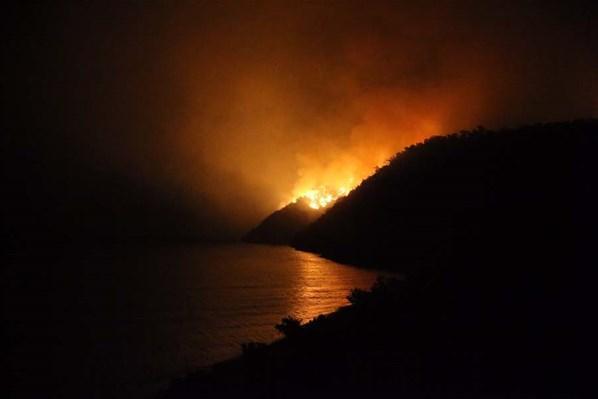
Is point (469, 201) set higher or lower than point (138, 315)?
higher

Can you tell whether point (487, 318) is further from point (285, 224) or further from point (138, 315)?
point (285, 224)

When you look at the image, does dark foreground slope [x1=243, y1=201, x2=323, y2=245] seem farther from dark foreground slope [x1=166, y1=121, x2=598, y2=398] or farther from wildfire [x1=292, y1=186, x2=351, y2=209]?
dark foreground slope [x1=166, y1=121, x2=598, y2=398]

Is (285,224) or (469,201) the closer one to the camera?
(469,201)

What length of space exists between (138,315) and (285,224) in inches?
2173

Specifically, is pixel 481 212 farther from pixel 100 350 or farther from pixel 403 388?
pixel 100 350

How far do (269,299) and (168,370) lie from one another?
9.17 metres

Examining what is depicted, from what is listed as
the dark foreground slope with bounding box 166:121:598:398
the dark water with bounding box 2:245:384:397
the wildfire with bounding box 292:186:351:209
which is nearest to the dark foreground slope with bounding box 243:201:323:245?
the wildfire with bounding box 292:186:351:209

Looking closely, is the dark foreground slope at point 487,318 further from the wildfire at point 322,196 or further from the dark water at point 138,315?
the wildfire at point 322,196

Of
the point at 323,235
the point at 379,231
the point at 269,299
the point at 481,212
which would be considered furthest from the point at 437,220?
the point at 481,212

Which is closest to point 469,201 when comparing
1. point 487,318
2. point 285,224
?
point 487,318

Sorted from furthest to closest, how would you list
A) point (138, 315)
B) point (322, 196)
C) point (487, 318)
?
1. point (322, 196)
2. point (138, 315)
3. point (487, 318)

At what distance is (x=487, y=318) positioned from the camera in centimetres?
926

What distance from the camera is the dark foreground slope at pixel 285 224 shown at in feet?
224

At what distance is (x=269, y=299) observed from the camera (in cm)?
1978
